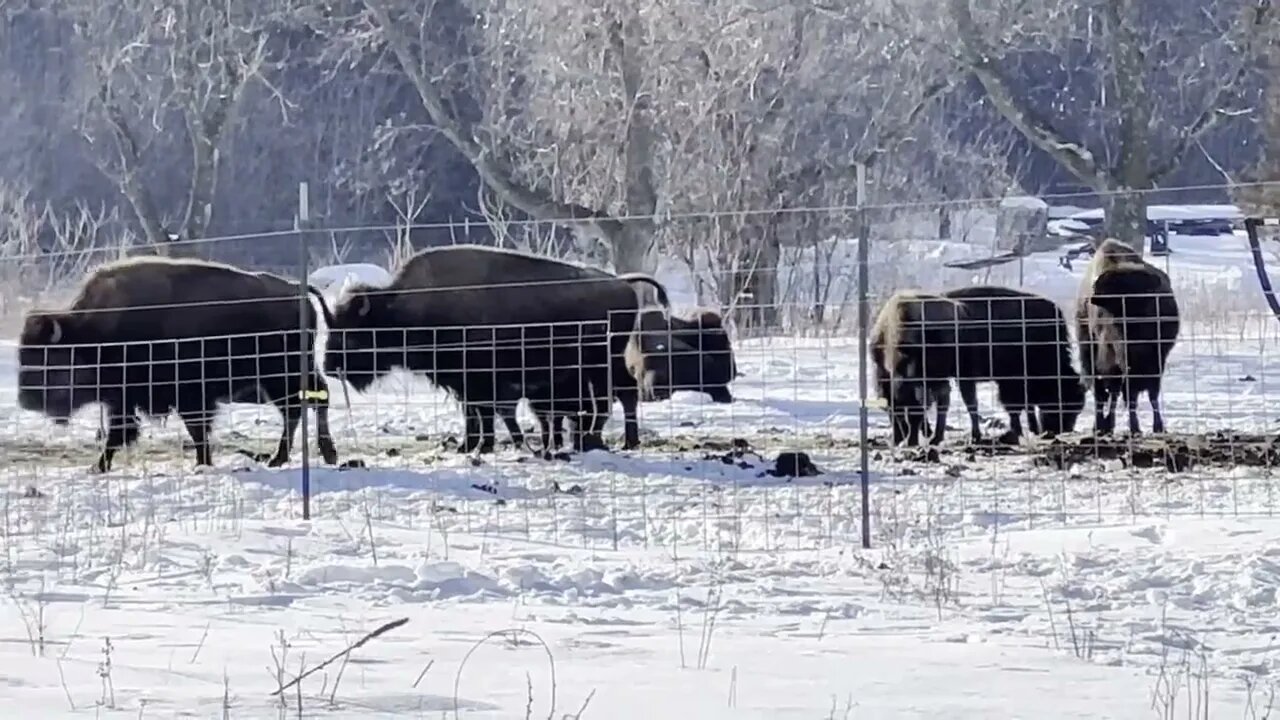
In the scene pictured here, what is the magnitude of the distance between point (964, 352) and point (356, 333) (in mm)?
5084

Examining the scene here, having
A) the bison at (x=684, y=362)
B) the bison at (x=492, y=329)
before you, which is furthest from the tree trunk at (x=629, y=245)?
the bison at (x=492, y=329)

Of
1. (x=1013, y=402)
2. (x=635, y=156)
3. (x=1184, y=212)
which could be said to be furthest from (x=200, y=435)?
(x=1184, y=212)

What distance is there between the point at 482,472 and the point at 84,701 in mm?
8353

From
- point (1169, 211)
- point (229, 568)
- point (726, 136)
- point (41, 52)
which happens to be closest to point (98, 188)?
point (41, 52)

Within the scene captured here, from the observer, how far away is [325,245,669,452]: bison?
16.5m

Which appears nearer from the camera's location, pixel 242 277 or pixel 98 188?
pixel 242 277

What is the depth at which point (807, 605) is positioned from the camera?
8.27m

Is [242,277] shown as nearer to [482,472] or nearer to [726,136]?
[482,472]

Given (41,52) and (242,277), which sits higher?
(41,52)

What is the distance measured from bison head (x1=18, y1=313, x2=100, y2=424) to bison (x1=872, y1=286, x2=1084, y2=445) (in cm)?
646

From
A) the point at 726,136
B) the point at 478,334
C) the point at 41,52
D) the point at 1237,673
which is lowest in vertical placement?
the point at 1237,673

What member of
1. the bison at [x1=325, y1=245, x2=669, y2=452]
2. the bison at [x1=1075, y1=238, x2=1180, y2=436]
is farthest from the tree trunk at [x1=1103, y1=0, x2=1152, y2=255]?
the bison at [x1=325, y1=245, x2=669, y2=452]

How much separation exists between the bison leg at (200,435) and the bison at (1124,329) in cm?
691

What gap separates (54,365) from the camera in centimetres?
1548
